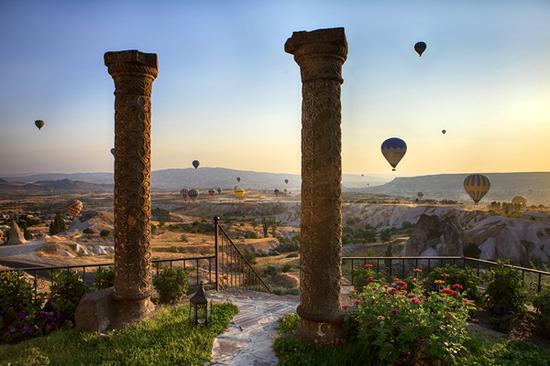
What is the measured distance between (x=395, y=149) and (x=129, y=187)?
29.7 m

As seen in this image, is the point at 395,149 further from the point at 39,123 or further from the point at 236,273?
the point at 39,123

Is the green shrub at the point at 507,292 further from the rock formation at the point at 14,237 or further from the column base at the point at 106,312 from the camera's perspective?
the rock formation at the point at 14,237

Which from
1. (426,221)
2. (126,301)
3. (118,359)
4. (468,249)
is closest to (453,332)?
(118,359)

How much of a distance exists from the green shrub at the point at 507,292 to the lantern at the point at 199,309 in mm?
5576

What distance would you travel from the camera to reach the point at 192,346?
597 centimetres

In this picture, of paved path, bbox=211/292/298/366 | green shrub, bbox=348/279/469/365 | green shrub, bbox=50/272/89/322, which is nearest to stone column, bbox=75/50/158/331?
green shrub, bbox=50/272/89/322

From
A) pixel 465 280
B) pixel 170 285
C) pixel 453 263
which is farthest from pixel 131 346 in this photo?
pixel 453 263

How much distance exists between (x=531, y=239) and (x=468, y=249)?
5.44 m

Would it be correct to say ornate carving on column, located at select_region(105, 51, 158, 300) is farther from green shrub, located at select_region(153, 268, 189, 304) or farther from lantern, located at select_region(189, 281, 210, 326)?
→ green shrub, located at select_region(153, 268, 189, 304)

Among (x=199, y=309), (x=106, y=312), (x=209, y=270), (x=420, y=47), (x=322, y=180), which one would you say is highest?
(x=420, y=47)

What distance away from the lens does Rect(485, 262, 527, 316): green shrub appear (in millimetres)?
7566

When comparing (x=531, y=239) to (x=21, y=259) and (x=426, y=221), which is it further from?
(x=21, y=259)

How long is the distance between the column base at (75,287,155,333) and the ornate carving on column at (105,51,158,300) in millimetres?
169

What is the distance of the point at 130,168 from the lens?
7.15m
